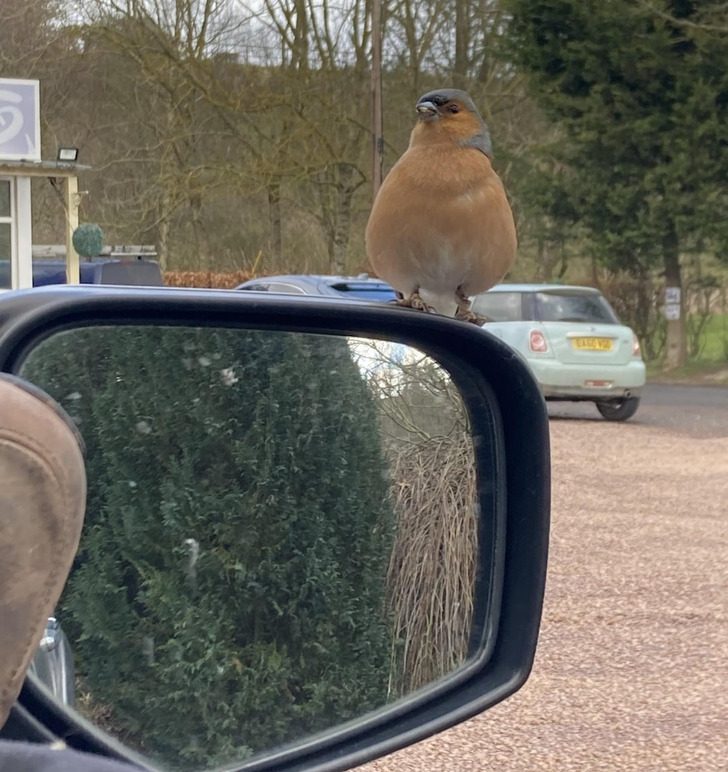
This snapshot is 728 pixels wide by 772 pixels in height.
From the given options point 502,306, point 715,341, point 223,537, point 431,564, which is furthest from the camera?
point 715,341

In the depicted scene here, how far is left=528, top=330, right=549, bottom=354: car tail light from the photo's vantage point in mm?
14742

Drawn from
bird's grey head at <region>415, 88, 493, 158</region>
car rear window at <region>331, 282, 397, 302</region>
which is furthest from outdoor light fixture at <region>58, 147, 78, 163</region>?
bird's grey head at <region>415, 88, 493, 158</region>

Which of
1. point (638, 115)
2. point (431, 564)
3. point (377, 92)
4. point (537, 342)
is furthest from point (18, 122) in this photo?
point (431, 564)

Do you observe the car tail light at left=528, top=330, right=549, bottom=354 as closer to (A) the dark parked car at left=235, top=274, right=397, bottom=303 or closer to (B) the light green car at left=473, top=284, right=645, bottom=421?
(B) the light green car at left=473, top=284, right=645, bottom=421

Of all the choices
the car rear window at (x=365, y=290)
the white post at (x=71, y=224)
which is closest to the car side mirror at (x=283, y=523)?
the car rear window at (x=365, y=290)

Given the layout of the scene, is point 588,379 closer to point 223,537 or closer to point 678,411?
point 678,411

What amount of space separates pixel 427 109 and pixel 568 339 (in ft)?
38.0

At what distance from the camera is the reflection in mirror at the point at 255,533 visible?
1.74 metres

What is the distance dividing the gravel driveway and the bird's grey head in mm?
2092

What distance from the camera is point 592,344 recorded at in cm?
1478

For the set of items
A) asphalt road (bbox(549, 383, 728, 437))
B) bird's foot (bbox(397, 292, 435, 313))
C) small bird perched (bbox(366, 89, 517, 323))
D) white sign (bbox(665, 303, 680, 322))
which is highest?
small bird perched (bbox(366, 89, 517, 323))

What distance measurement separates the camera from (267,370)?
2.07 meters

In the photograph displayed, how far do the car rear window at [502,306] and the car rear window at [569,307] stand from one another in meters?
0.20

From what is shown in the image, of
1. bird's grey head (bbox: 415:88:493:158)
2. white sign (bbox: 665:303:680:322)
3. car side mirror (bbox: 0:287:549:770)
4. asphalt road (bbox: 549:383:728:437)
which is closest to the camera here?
car side mirror (bbox: 0:287:549:770)
